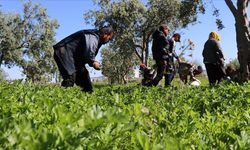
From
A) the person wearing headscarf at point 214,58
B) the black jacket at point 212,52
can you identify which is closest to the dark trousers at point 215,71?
the person wearing headscarf at point 214,58

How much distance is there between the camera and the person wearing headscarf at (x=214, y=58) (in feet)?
46.8

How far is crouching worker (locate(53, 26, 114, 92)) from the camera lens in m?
9.48

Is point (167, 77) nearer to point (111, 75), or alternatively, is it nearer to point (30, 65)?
point (30, 65)

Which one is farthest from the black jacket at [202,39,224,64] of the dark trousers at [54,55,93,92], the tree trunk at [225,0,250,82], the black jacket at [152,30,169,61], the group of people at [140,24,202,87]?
the dark trousers at [54,55,93,92]

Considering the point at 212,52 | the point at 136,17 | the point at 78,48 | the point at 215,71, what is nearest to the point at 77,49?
the point at 78,48

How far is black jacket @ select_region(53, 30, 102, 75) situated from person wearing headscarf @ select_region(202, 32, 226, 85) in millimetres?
5573

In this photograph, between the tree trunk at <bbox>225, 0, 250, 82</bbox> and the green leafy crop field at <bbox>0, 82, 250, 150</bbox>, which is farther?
the tree trunk at <bbox>225, 0, 250, 82</bbox>

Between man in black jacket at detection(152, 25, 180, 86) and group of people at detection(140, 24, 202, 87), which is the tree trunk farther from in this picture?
man in black jacket at detection(152, 25, 180, 86)

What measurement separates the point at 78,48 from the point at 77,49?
3 centimetres

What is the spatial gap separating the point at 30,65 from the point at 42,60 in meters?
2.20

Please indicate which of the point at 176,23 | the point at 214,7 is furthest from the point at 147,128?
the point at 176,23

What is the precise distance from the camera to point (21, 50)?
68.6 metres

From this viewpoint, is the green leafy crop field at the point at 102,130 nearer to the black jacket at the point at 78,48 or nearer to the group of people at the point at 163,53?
the black jacket at the point at 78,48

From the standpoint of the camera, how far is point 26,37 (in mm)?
67875
